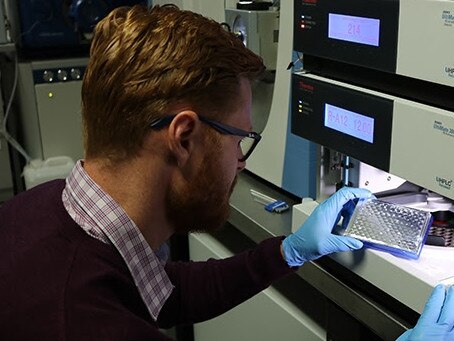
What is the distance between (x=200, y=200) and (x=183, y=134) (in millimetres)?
134

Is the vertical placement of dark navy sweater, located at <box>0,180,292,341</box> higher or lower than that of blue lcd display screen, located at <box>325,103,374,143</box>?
lower

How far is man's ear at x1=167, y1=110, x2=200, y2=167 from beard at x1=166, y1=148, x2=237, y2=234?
41 millimetres

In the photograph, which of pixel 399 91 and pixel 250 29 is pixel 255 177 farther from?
pixel 399 91

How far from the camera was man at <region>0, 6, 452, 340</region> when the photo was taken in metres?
0.88

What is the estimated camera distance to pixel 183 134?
0.97 meters

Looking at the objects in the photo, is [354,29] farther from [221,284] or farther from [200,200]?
[221,284]

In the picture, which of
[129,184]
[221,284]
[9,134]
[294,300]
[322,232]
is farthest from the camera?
[9,134]

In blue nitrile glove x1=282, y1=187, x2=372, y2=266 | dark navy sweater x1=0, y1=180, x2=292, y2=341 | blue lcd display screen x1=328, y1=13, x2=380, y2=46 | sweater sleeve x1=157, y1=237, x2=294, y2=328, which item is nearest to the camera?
dark navy sweater x1=0, y1=180, x2=292, y2=341

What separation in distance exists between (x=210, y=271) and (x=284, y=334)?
32cm

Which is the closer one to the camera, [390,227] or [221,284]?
[390,227]

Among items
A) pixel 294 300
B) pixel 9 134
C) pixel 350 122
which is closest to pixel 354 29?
pixel 350 122

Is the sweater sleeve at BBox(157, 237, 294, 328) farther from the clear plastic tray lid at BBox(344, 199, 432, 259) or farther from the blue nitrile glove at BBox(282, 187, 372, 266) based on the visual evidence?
the clear plastic tray lid at BBox(344, 199, 432, 259)

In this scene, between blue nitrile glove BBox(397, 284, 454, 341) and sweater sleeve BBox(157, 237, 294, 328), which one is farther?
sweater sleeve BBox(157, 237, 294, 328)

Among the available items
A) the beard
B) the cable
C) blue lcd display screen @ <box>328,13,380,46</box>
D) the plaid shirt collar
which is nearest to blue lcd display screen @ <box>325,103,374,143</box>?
blue lcd display screen @ <box>328,13,380,46</box>
